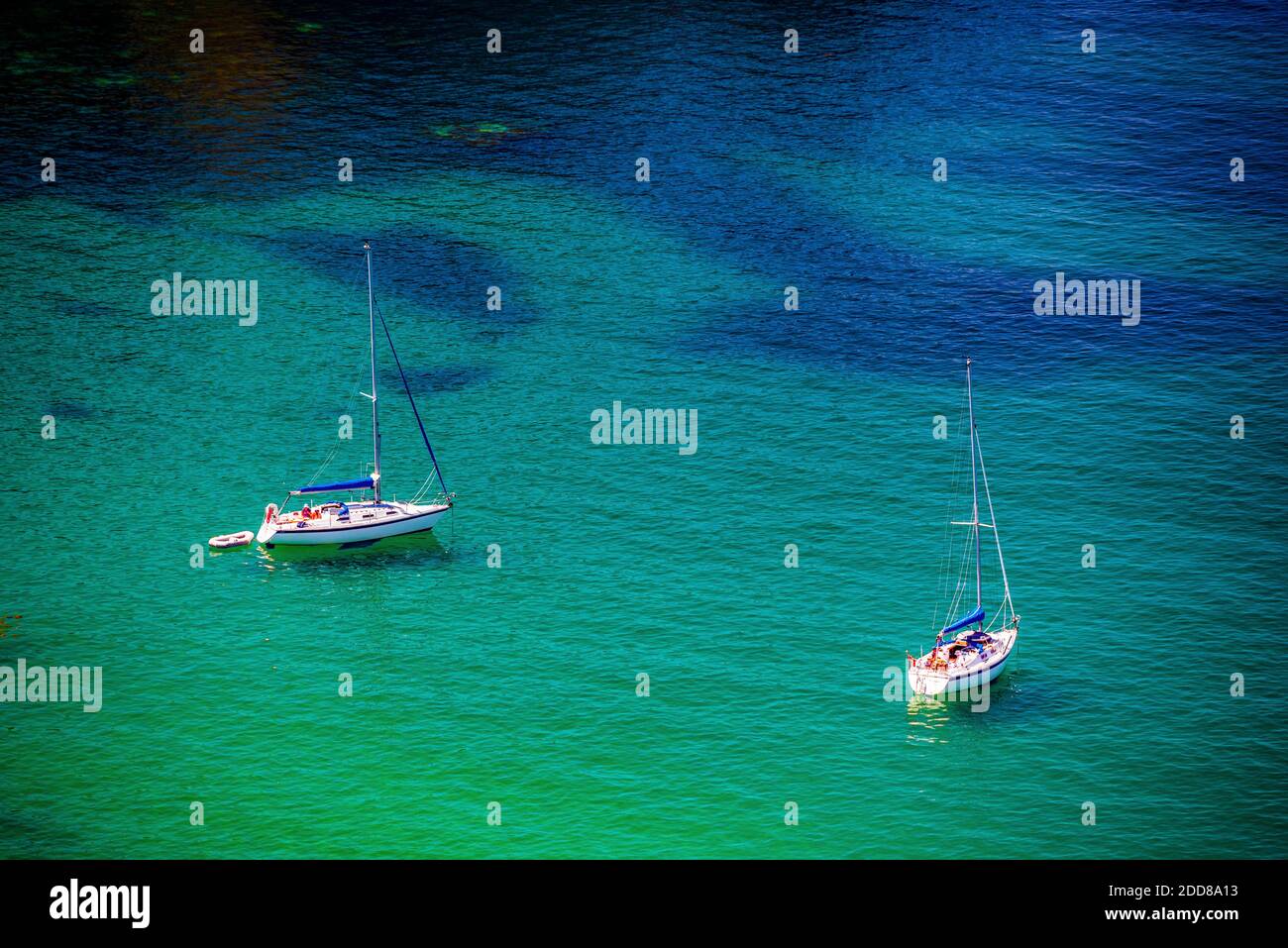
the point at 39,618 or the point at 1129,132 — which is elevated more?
the point at 1129,132

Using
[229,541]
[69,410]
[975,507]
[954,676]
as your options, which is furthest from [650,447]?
[69,410]

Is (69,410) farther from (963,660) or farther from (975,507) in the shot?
(963,660)

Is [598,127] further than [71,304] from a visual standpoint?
Yes

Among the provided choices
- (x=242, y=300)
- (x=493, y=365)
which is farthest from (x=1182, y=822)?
(x=242, y=300)

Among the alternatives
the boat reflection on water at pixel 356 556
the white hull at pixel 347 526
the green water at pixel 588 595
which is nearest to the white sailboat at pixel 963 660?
the green water at pixel 588 595

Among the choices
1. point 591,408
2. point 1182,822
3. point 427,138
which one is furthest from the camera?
point 427,138

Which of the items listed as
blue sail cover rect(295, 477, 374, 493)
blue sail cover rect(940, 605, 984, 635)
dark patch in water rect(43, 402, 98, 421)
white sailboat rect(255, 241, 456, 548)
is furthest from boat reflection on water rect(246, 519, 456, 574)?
blue sail cover rect(940, 605, 984, 635)

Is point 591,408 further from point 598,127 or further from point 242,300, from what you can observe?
point 598,127

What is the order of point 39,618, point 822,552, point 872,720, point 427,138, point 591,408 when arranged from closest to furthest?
point 872,720
point 39,618
point 822,552
point 591,408
point 427,138
